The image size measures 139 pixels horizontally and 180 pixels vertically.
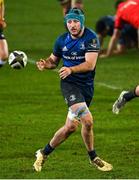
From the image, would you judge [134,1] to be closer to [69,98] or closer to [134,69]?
[134,69]

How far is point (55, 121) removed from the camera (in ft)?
56.7

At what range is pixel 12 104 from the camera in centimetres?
1944

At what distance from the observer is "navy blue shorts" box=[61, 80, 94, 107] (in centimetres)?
1278

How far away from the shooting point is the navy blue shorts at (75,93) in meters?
12.8

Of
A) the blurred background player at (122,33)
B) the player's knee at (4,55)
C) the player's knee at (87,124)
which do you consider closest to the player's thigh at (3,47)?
the player's knee at (4,55)

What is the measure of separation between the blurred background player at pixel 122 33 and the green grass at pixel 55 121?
344mm

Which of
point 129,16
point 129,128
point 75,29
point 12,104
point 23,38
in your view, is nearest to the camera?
point 75,29

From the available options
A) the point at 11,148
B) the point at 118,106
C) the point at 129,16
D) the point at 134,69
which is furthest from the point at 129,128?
the point at 129,16

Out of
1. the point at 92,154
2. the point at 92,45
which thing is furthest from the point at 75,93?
the point at 92,154

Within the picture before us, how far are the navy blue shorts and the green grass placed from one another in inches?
37.2

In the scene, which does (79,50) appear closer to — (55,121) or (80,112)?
(80,112)

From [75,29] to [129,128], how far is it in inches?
165

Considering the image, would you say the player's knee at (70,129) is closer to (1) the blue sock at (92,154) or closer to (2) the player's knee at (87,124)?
(2) the player's knee at (87,124)

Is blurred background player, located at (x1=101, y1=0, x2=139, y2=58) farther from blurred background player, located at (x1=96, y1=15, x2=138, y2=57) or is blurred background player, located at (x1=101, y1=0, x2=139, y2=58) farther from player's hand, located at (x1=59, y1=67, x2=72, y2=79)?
player's hand, located at (x1=59, y1=67, x2=72, y2=79)
